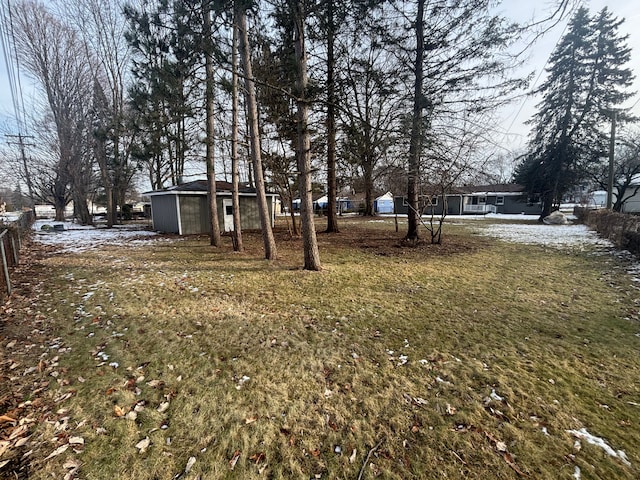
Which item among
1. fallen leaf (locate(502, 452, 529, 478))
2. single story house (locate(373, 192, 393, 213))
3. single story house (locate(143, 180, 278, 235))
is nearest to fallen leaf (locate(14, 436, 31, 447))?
fallen leaf (locate(502, 452, 529, 478))

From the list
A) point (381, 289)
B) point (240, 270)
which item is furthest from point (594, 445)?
point (240, 270)

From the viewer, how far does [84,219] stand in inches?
787

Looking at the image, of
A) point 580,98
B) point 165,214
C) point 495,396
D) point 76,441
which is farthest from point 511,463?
point 580,98

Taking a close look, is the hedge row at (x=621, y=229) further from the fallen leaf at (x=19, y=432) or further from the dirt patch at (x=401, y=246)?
the fallen leaf at (x=19, y=432)

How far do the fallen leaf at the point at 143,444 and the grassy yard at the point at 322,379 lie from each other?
2 cm

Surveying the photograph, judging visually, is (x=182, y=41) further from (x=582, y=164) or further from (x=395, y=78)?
(x=582, y=164)

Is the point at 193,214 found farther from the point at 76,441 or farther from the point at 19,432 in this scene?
the point at 76,441

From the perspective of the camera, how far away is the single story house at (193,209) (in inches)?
547

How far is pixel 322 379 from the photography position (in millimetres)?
2748

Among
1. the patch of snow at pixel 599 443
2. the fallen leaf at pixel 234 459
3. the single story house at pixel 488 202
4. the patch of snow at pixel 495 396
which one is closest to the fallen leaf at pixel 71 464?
the fallen leaf at pixel 234 459

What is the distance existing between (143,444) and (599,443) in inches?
126

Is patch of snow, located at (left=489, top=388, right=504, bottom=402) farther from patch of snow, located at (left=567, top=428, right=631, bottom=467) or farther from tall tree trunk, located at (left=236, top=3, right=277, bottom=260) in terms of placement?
tall tree trunk, located at (left=236, top=3, right=277, bottom=260)

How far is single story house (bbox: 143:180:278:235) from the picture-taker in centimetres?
1388

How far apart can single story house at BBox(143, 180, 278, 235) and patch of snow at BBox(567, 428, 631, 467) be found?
1270 centimetres
